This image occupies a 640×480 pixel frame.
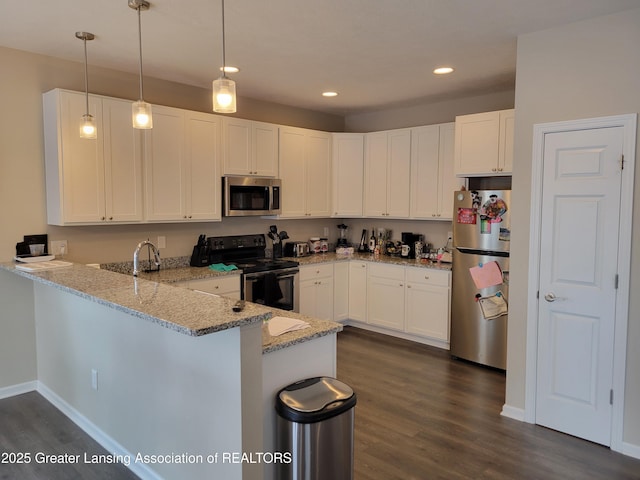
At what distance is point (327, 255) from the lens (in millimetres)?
5637

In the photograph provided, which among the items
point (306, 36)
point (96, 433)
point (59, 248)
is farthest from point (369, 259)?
point (96, 433)

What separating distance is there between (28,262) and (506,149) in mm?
4065

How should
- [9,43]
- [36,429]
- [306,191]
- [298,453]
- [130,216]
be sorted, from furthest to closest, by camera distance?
[306,191] → [130,216] → [9,43] → [36,429] → [298,453]

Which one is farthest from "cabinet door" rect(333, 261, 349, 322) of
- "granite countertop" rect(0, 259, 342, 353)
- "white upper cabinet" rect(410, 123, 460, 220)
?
"granite countertop" rect(0, 259, 342, 353)

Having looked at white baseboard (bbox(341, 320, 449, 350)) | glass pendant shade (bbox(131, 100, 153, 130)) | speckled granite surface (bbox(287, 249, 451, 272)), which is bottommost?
white baseboard (bbox(341, 320, 449, 350))

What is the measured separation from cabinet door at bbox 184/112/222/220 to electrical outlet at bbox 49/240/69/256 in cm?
103

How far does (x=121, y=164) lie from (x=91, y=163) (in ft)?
0.77

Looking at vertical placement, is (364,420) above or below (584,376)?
below

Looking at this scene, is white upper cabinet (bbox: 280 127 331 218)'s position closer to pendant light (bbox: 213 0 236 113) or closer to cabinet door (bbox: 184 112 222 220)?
cabinet door (bbox: 184 112 222 220)

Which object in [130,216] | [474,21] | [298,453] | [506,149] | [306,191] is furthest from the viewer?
[306,191]

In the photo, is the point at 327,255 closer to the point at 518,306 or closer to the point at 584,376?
the point at 518,306

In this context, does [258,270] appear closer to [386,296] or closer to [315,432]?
[386,296]

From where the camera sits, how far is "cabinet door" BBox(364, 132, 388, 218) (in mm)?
5438

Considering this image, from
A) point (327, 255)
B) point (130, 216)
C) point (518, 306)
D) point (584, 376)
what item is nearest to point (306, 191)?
point (327, 255)
